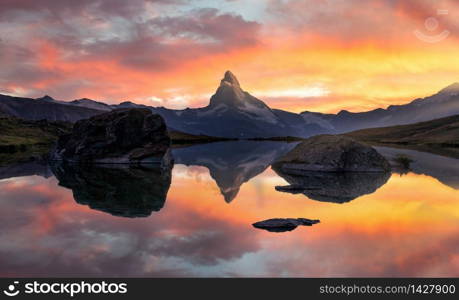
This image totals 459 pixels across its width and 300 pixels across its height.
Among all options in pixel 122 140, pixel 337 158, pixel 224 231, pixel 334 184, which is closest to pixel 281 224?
pixel 224 231

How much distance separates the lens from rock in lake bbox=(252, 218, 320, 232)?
2381 centimetres

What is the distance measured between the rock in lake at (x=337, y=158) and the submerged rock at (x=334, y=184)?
1.46 meters

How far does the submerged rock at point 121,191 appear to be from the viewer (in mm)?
31297

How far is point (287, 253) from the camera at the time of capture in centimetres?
1897

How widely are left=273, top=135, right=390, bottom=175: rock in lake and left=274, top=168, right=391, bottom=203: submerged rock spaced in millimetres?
1457

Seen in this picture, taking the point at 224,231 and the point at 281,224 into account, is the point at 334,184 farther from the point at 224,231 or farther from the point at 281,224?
the point at 224,231

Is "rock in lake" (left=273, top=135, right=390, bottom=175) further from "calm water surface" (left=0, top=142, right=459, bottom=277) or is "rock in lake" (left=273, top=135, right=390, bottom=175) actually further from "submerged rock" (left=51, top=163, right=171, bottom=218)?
"submerged rock" (left=51, top=163, right=171, bottom=218)

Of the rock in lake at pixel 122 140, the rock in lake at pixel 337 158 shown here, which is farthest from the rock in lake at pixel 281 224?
the rock in lake at pixel 122 140

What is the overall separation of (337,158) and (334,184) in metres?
12.5

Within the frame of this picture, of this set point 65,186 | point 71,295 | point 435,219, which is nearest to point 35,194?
point 65,186

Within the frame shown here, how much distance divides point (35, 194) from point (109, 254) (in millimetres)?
24080

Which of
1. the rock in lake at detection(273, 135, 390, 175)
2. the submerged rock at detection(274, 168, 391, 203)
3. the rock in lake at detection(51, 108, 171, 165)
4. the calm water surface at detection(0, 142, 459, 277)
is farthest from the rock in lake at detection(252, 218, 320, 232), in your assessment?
the rock in lake at detection(51, 108, 171, 165)

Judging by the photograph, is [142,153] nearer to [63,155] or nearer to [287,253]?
[63,155]

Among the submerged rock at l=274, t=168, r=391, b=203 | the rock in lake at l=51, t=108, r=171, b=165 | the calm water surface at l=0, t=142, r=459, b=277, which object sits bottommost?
the calm water surface at l=0, t=142, r=459, b=277
